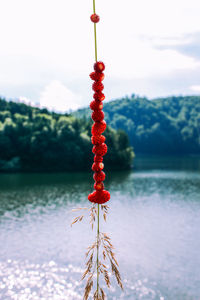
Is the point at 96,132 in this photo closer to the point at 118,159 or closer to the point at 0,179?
the point at 0,179

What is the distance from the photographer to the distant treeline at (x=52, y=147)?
113062 mm

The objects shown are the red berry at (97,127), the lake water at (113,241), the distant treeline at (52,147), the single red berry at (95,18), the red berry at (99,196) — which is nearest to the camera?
the single red berry at (95,18)

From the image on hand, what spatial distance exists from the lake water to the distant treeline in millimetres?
35897

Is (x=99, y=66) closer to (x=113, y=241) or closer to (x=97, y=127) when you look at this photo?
(x=97, y=127)

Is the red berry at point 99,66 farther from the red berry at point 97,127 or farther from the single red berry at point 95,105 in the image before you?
the red berry at point 97,127

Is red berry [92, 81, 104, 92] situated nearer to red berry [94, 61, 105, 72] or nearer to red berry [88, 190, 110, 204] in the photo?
red berry [94, 61, 105, 72]

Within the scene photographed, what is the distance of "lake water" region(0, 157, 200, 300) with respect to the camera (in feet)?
99.5

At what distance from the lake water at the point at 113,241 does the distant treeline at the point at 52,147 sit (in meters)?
35.9

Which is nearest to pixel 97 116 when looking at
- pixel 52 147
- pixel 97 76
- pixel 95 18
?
pixel 97 76

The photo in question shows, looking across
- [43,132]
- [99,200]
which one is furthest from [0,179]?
[99,200]

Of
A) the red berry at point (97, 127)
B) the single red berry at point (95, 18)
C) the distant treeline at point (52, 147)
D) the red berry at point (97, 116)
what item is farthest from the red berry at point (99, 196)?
the distant treeline at point (52, 147)

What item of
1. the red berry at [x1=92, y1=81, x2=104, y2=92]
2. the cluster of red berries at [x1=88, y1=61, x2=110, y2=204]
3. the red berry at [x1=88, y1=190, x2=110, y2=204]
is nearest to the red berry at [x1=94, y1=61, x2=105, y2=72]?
the cluster of red berries at [x1=88, y1=61, x2=110, y2=204]

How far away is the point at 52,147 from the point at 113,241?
7744cm

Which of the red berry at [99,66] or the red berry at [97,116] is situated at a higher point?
the red berry at [99,66]
